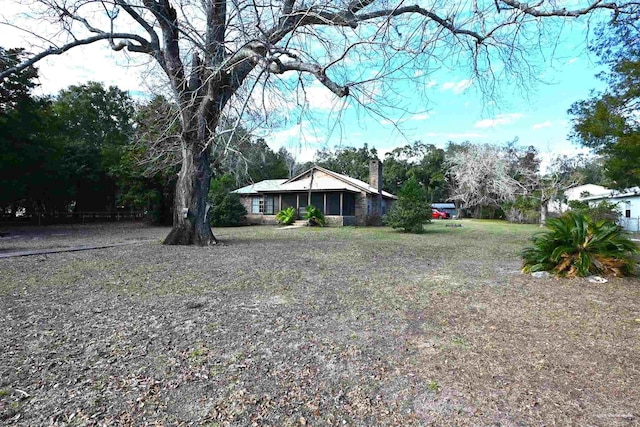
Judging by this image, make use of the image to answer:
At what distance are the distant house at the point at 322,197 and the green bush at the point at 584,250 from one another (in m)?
15.8

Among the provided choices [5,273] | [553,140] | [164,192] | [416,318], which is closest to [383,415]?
[416,318]

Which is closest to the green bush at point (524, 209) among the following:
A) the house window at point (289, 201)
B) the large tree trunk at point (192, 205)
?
the house window at point (289, 201)

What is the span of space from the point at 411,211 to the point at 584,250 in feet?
36.3

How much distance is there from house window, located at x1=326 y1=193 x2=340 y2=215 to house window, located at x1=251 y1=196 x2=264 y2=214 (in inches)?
199

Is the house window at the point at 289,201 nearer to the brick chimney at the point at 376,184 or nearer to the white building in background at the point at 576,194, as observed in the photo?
the brick chimney at the point at 376,184

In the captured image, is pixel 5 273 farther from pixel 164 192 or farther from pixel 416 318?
pixel 164 192

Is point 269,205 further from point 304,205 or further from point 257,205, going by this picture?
point 304,205

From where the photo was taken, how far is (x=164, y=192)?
2252 centimetres

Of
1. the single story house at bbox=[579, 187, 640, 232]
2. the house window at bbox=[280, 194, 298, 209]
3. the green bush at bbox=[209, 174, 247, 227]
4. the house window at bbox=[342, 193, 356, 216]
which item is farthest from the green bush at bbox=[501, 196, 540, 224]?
the green bush at bbox=[209, 174, 247, 227]

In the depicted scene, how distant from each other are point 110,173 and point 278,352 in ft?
72.8

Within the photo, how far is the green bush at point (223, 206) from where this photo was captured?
838 inches

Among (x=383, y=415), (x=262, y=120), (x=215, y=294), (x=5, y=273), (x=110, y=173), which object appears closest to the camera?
(x=383, y=415)

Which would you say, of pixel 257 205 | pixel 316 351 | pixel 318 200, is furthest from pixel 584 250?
pixel 257 205

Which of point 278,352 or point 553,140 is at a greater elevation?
point 553,140
